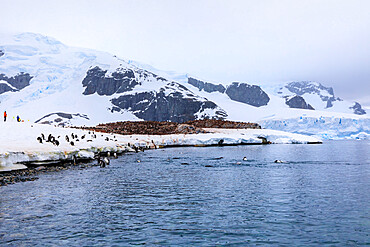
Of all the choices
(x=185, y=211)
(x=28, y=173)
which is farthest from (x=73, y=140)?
(x=185, y=211)

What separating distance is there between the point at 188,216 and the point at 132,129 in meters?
87.4

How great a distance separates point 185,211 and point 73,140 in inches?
1355

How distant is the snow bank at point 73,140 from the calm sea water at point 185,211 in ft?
12.6

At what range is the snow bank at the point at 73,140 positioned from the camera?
2912 centimetres

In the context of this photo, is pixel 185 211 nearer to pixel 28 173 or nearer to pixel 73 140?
pixel 28 173

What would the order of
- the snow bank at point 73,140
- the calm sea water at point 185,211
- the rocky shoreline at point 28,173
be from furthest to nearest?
1. the snow bank at point 73,140
2. the rocky shoreline at point 28,173
3. the calm sea water at point 185,211

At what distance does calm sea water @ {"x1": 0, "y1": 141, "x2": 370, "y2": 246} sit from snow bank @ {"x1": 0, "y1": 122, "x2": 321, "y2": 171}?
3836 mm

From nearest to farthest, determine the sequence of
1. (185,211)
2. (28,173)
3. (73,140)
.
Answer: (185,211) < (28,173) < (73,140)

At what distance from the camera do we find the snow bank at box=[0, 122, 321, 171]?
29120 mm

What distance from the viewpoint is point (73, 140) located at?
4719cm

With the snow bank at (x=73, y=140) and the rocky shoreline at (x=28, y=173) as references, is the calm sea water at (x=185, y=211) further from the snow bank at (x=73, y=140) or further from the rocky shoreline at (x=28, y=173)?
the snow bank at (x=73, y=140)

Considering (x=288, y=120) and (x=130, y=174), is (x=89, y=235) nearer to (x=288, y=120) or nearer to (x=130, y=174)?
(x=130, y=174)

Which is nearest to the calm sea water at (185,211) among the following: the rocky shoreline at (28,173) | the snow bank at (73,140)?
the rocky shoreline at (28,173)

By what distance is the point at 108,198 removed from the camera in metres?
19.6
